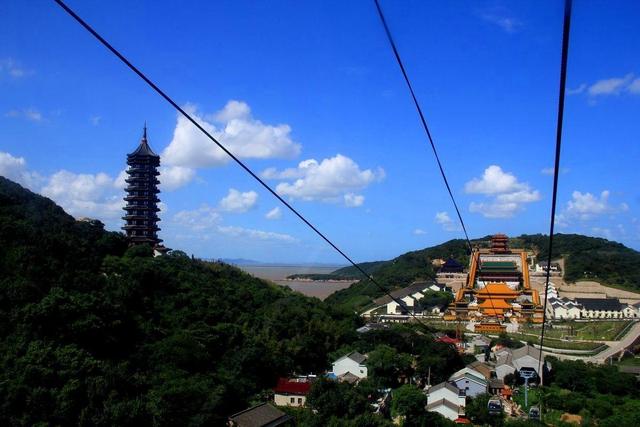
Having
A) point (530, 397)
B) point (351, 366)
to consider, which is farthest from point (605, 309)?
point (351, 366)

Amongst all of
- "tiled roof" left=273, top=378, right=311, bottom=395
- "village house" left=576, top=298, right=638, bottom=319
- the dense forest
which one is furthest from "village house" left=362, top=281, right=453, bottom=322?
"tiled roof" left=273, top=378, right=311, bottom=395

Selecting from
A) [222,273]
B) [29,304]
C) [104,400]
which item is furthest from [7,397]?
[222,273]

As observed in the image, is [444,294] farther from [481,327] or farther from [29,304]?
[29,304]

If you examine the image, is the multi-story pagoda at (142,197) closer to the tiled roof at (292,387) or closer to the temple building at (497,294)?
the tiled roof at (292,387)

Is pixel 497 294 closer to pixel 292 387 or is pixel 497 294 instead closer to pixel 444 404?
pixel 444 404

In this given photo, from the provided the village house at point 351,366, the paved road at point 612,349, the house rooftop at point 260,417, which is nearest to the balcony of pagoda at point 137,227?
the village house at point 351,366

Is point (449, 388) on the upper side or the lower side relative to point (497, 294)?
lower

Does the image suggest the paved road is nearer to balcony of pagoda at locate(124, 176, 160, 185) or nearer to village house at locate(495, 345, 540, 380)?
village house at locate(495, 345, 540, 380)
